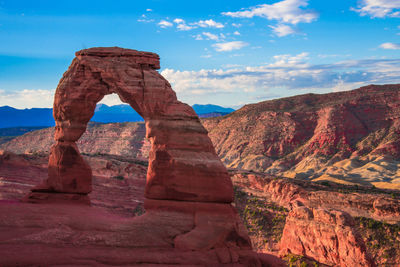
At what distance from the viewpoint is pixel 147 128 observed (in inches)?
761

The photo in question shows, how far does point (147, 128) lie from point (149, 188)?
3.04 m

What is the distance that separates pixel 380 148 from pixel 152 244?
78200 mm

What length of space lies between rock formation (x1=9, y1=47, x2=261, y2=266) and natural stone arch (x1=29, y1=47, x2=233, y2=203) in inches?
1.9

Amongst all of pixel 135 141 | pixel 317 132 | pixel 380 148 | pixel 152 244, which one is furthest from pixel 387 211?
pixel 135 141

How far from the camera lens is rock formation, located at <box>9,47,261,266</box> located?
14953 millimetres

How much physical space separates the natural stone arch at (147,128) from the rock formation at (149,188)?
5 centimetres

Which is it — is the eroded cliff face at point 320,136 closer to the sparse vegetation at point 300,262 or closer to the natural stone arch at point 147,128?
the sparse vegetation at point 300,262

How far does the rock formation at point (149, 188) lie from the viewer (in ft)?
49.1

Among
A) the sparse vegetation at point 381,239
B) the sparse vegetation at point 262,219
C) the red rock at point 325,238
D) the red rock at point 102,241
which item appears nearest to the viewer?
the red rock at point 102,241

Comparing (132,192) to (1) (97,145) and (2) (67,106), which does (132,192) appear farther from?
(1) (97,145)

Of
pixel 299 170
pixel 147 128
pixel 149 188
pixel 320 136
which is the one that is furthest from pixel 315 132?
pixel 149 188

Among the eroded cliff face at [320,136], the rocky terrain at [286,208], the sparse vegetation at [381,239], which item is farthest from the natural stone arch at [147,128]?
the eroded cliff face at [320,136]

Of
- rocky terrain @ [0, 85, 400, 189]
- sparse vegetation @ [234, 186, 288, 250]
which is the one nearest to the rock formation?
sparse vegetation @ [234, 186, 288, 250]

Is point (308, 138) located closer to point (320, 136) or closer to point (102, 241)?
point (320, 136)
